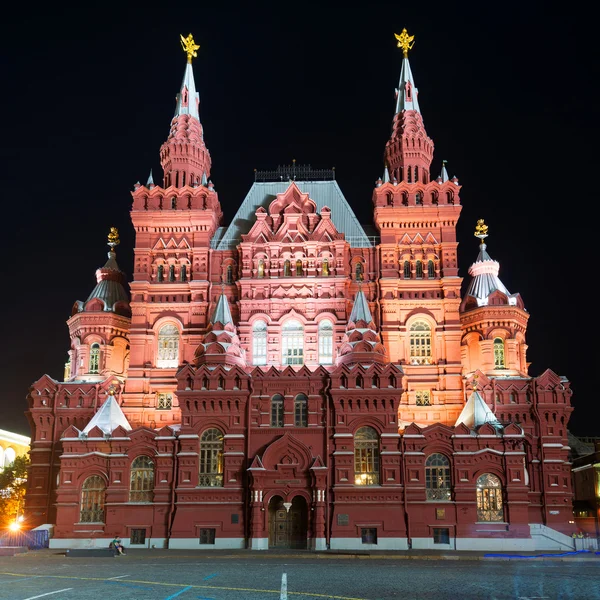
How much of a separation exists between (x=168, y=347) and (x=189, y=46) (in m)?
30.6

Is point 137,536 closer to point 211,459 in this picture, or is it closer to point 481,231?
point 211,459

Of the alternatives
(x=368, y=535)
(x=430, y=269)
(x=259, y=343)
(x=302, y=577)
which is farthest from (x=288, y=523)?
(x=430, y=269)

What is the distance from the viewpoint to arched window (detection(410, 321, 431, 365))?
62.9 metres

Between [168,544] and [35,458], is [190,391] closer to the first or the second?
[168,544]

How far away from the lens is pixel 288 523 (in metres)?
53.0

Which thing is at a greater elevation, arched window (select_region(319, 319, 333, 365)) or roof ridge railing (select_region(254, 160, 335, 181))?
roof ridge railing (select_region(254, 160, 335, 181))

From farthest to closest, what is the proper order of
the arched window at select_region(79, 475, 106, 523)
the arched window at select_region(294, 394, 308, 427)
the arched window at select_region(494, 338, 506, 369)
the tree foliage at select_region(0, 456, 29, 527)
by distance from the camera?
the tree foliage at select_region(0, 456, 29, 527), the arched window at select_region(494, 338, 506, 369), the arched window at select_region(294, 394, 308, 427), the arched window at select_region(79, 475, 106, 523)

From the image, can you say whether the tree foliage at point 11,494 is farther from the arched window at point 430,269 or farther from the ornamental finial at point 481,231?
the ornamental finial at point 481,231

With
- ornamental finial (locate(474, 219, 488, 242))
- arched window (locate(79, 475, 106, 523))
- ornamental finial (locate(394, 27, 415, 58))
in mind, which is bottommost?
arched window (locate(79, 475, 106, 523))

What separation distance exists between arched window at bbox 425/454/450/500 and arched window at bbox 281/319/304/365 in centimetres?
1375

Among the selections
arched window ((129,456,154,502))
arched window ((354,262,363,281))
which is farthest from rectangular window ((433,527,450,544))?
arched window ((354,262,363,281))

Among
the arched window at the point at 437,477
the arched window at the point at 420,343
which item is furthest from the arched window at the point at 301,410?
the arched window at the point at 420,343

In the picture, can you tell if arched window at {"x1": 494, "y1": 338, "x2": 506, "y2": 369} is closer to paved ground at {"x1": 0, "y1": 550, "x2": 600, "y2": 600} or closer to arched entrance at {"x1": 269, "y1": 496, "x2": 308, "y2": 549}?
arched entrance at {"x1": 269, "y1": 496, "x2": 308, "y2": 549}

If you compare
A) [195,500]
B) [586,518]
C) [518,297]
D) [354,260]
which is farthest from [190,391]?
[586,518]
